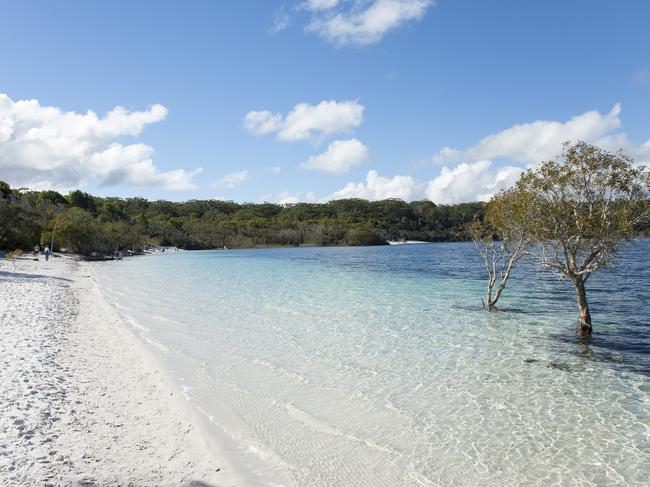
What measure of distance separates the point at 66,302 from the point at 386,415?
68.9 ft

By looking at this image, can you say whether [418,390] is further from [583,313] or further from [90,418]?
[583,313]

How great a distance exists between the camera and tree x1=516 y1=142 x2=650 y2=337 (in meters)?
16.4

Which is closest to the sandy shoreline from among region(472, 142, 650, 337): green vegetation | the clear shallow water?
the clear shallow water

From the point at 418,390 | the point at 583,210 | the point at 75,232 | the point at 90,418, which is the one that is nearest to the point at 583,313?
the point at 583,210

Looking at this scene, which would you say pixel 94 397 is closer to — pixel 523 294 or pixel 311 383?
pixel 311 383

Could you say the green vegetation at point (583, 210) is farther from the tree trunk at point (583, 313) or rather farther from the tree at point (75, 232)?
the tree at point (75, 232)

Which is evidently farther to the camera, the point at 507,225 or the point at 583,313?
the point at 507,225

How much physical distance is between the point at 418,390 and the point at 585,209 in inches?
421

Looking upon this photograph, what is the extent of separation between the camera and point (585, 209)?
17.3 m

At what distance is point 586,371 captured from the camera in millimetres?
Answer: 13102

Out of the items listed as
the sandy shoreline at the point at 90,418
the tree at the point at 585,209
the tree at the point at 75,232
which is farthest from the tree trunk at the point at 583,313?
the tree at the point at 75,232

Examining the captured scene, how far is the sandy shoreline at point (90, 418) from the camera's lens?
21.8 ft

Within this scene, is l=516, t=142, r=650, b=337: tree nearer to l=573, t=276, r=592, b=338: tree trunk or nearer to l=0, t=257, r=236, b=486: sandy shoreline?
l=573, t=276, r=592, b=338: tree trunk

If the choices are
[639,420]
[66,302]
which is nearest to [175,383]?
[639,420]
